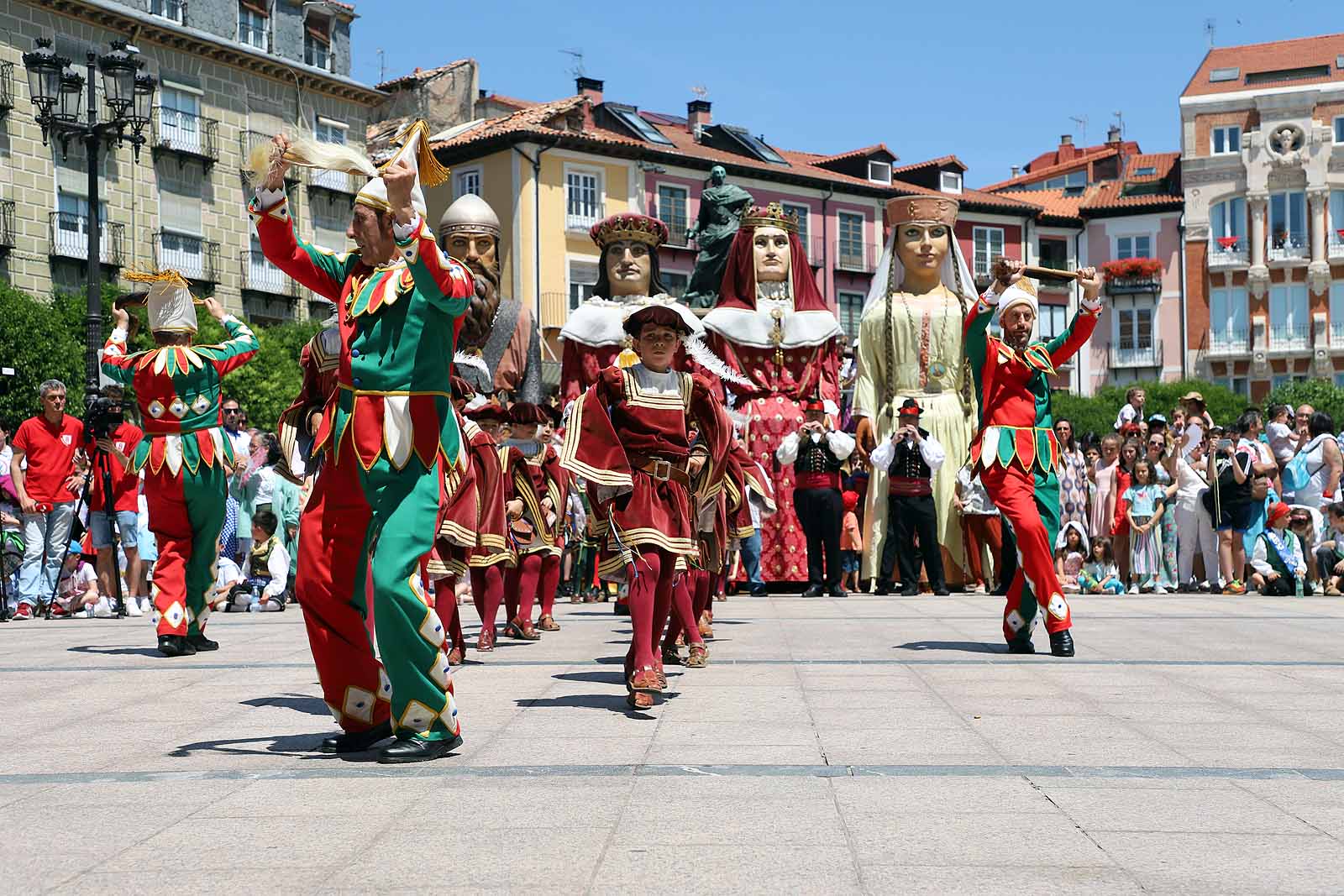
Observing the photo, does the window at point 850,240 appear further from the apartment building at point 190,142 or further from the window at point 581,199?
the apartment building at point 190,142

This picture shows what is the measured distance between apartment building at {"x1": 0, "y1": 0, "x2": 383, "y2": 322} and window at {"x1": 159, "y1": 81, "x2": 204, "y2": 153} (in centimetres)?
4

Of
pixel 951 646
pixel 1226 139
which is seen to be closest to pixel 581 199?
pixel 1226 139

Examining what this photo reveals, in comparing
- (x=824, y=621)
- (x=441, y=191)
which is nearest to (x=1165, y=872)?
(x=824, y=621)

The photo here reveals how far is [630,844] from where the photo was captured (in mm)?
4289

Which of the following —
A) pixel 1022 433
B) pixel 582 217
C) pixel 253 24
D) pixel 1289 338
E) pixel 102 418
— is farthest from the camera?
pixel 1289 338

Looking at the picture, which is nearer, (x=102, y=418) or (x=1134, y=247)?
(x=102, y=418)

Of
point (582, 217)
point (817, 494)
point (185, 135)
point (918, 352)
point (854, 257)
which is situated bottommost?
point (817, 494)

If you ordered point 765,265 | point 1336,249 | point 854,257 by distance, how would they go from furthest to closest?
point 1336,249, point 854,257, point 765,265

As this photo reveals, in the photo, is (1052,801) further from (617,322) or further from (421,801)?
(617,322)

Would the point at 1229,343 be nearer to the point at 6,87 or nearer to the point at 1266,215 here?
the point at 1266,215

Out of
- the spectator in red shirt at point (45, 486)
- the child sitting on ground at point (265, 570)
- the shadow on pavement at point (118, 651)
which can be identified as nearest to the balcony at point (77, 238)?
the child sitting on ground at point (265, 570)

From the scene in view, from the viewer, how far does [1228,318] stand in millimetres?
62844

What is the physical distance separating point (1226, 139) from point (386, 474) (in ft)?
202

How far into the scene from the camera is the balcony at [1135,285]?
207ft
